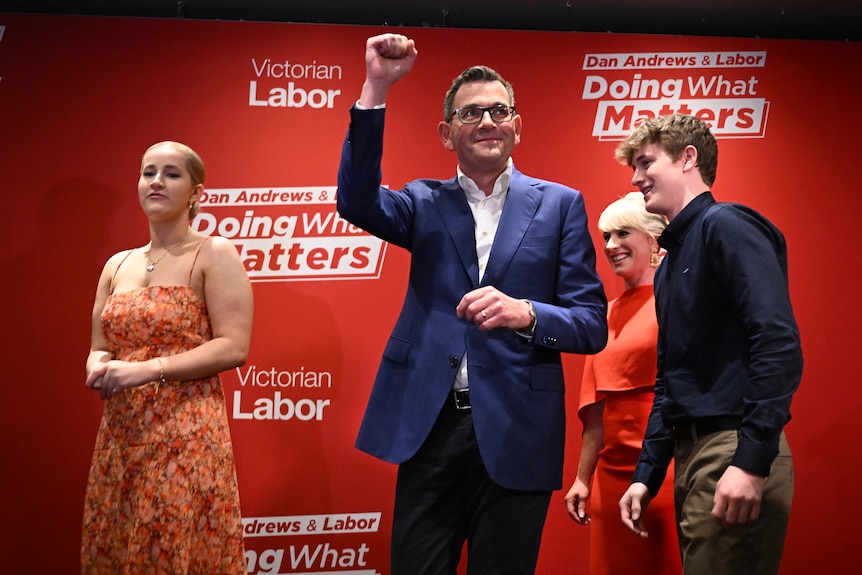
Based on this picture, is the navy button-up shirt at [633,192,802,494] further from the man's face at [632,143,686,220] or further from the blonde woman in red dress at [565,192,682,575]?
the blonde woman in red dress at [565,192,682,575]

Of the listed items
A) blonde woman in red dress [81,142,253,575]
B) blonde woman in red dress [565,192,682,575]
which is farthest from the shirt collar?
blonde woman in red dress [81,142,253,575]

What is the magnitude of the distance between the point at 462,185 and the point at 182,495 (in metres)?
1.26

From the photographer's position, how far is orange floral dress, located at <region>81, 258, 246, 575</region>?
2518mm

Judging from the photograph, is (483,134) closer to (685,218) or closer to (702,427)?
(685,218)

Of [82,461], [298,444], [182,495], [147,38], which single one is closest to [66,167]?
[147,38]

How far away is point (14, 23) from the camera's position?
3795mm

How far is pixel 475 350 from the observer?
2.04 meters

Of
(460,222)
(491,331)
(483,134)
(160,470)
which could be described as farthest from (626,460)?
(160,470)

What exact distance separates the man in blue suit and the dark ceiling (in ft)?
6.39

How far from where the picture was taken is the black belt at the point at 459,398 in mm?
2031

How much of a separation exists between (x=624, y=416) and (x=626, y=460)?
5.6 inches

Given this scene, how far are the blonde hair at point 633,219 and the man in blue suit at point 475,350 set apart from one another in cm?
97

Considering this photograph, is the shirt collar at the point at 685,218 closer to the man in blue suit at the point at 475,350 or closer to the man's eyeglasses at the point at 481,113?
the man in blue suit at the point at 475,350

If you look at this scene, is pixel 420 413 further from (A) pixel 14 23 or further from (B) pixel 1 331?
(A) pixel 14 23
